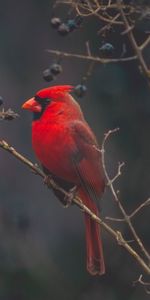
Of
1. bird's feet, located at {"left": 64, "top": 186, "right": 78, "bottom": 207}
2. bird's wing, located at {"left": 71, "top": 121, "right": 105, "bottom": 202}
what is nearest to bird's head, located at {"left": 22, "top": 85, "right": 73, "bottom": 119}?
bird's wing, located at {"left": 71, "top": 121, "right": 105, "bottom": 202}

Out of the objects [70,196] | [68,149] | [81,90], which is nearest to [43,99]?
[68,149]

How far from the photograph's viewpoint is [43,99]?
3.96 meters

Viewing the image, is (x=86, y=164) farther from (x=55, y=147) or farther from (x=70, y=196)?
(x=70, y=196)

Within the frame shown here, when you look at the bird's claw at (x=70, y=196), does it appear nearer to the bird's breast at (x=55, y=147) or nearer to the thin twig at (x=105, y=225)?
the bird's breast at (x=55, y=147)

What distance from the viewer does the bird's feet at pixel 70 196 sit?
3642mm

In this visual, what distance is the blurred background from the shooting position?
15.0 ft

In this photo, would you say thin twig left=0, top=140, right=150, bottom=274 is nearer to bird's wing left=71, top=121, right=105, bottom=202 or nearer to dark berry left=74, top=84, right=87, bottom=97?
dark berry left=74, top=84, right=87, bottom=97

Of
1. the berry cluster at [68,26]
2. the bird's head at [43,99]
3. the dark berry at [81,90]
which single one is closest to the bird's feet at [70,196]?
the bird's head at [43,99]

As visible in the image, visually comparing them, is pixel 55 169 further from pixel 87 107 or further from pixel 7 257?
pixel 87 107

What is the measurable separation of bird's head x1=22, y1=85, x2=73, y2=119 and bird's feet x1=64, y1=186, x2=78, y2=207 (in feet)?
1.14

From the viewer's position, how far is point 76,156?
3947 millimetres

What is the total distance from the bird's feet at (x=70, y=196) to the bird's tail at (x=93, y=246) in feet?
0.30

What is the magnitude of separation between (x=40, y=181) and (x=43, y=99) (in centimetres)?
219

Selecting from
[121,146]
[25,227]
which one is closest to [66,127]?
[25,227]
